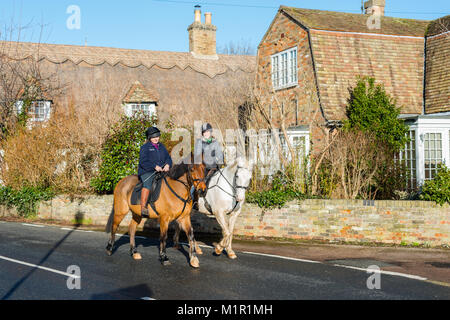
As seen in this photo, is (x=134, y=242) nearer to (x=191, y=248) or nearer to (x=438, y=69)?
(x=191, y=248)

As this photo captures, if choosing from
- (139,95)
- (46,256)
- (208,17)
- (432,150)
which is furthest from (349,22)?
(208,17)

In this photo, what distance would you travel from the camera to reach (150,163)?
1089cm

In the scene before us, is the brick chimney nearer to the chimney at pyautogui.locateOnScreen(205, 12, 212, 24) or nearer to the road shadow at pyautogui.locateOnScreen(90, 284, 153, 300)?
the chimney at pyautogui.locateOnScreen(205, 12, 212, 24)

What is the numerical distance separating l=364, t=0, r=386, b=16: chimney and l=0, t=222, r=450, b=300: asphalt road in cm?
1805

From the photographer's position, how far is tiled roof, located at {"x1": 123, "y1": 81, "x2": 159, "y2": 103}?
103 feet

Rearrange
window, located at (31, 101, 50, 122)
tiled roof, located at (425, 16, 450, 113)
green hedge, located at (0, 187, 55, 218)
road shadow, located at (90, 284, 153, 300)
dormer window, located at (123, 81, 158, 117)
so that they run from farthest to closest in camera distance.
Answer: dormer window, located at (123, 81, 158, 117) < window, located at (31, 101, 50, 122) < green hedge, located at (0, 187, 55, 218) < tiled roof, located at (425, 16, 450, 113) < road shadow, located at (90, 284, 153, 300)

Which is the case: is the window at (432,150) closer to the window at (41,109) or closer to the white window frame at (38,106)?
the white window frame at (38,106)

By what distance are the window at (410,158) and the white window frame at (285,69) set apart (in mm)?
5464

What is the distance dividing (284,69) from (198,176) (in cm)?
1310

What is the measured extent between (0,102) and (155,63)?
37.5ft

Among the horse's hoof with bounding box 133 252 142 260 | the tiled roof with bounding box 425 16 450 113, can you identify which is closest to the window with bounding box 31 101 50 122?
the horse's hoof with bounding box 133 252 142 260

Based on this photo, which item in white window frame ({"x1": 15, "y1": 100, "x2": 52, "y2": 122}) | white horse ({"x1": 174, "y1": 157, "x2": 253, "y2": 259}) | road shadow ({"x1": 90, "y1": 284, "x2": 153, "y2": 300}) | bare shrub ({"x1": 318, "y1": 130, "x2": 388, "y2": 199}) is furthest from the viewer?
white window frame ({"x1": 15, "y1": 100, "x2": 52, "y2": 122})
